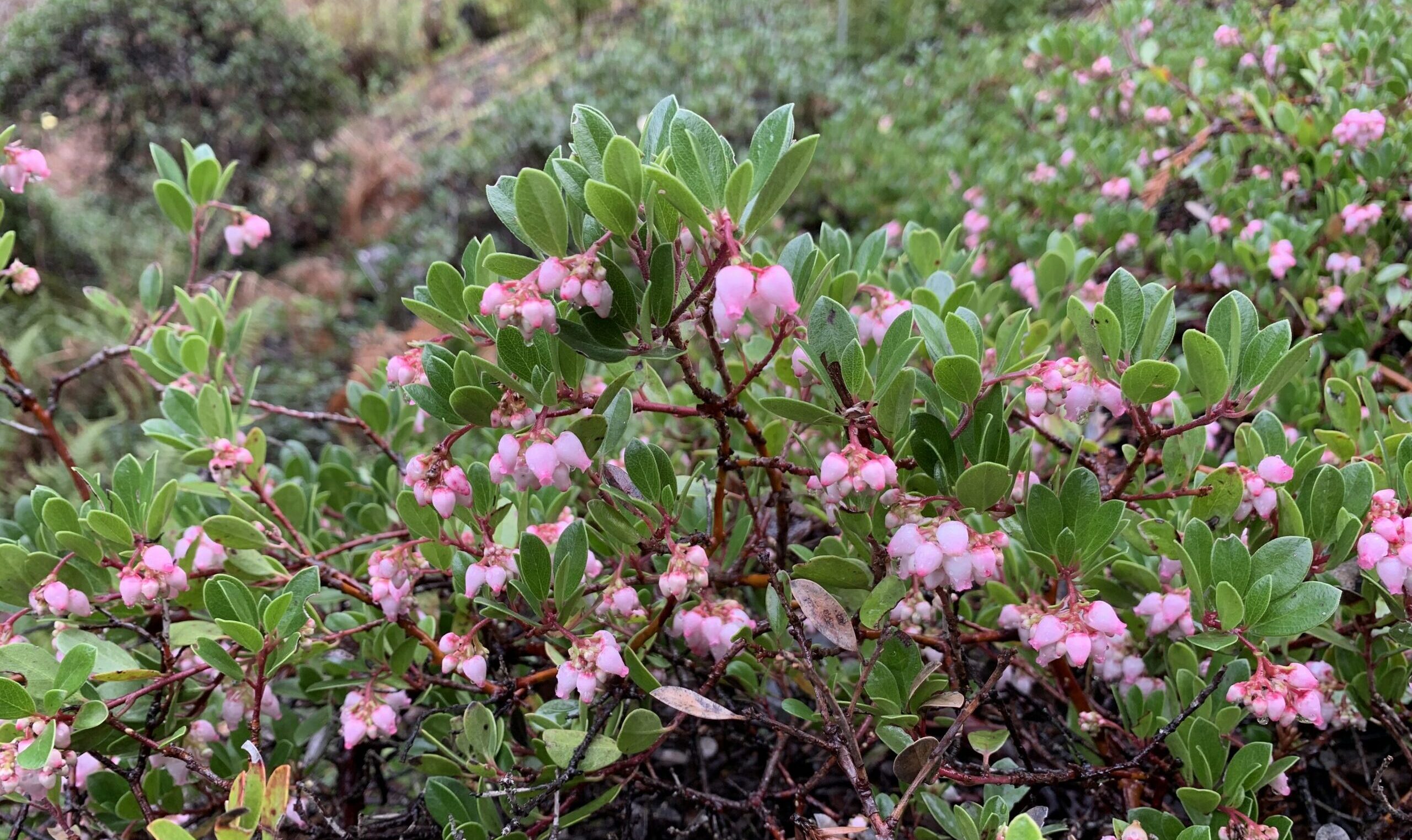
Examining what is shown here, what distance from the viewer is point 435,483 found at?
2.24ft

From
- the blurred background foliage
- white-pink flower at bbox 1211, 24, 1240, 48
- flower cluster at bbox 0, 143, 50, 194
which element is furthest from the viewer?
the blurred background foliage

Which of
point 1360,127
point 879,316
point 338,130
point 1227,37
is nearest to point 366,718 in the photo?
point 879,316

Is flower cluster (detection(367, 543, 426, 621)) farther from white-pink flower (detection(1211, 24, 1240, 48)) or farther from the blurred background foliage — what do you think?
the blurred background foliage

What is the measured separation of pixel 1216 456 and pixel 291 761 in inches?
42.2

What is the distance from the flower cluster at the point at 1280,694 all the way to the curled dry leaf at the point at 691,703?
0.38 meters

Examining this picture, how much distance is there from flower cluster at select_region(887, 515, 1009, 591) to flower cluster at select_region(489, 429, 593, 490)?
0.79ft

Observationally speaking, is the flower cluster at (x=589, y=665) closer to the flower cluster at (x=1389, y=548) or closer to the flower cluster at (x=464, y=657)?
the flower cluster at (x=464, y=657)

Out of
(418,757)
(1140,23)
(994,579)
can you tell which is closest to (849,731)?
(994,579)

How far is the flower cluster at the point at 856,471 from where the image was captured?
59 cm

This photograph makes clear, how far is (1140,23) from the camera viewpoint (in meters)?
2.67

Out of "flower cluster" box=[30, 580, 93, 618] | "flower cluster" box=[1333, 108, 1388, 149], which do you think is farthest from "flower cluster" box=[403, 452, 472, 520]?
"flower cluster" box=[1333, 108, 1388, 149]

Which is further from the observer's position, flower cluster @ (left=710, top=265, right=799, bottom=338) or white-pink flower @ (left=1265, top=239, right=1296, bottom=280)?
white-pink flower @ (left=1265, top=239, right=1296, bottom=280)

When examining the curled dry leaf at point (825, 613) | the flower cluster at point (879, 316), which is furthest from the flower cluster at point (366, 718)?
the flower cluster at point (879, 316)

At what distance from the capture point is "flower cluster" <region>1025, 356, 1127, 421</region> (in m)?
0.62
